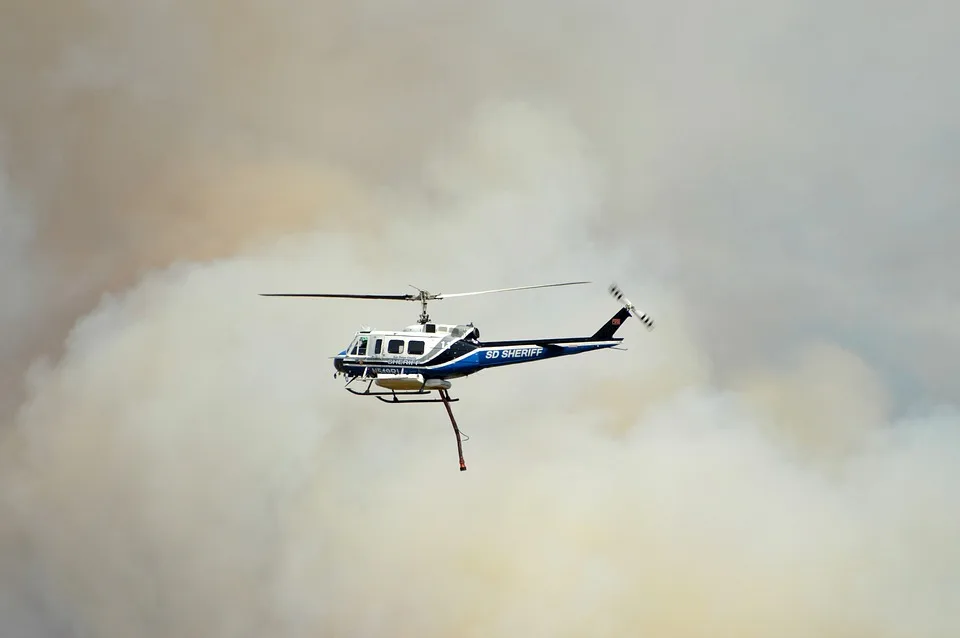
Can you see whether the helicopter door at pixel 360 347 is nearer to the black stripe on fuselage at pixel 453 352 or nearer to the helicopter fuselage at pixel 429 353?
the helicopter fuselage at pixel 429 353

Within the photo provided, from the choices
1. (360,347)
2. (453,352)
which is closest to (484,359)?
(453,352)

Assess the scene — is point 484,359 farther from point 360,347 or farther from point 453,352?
point 360,347

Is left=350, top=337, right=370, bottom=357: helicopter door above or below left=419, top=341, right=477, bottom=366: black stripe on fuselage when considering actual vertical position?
above

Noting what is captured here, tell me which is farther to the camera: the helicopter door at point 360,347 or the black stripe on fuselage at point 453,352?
the helicopter door at point 360,347

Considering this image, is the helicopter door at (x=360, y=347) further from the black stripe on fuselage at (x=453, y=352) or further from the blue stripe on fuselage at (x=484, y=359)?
the black stripe on fuselage at (x=453, y=352)

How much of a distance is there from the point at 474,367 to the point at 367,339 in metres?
5.10

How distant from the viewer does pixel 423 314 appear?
65.4 meters

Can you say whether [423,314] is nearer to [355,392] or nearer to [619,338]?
[355,392]

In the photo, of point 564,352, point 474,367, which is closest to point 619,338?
point 564,352

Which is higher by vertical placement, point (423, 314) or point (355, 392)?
point (423, 314)

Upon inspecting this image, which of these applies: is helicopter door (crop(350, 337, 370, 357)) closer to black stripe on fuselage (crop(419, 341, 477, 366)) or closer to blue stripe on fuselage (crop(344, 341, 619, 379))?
blue stripe on fuselage (crop(344, 341, 619, 379))

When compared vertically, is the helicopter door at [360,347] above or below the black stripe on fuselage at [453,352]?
above

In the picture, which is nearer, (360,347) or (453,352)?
(453,352)

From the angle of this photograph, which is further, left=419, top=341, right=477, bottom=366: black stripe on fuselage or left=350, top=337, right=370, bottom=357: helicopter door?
left=350, top=337, right=370, bottom=357: helicopter door
